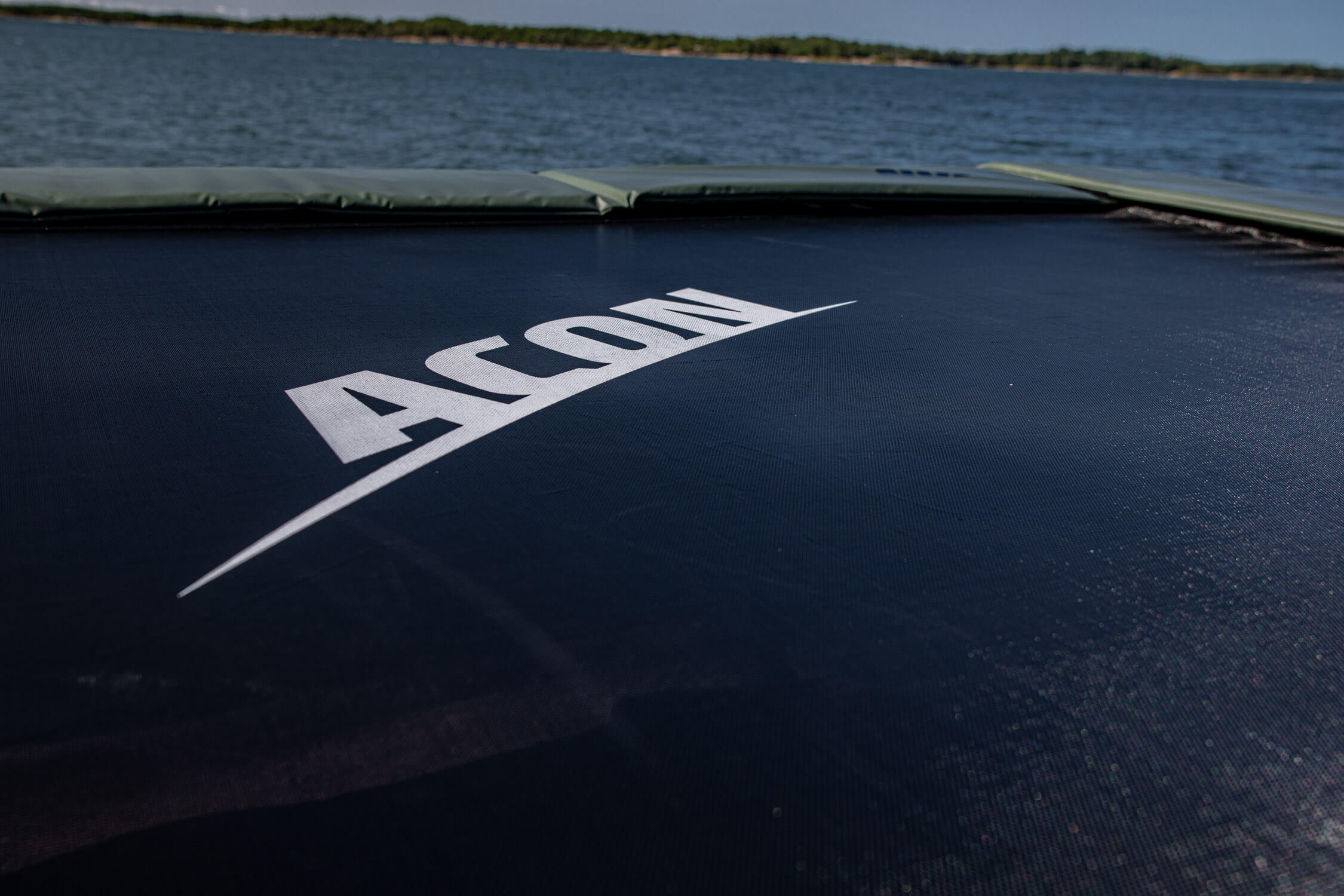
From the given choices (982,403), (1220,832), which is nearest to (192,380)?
(982,403)

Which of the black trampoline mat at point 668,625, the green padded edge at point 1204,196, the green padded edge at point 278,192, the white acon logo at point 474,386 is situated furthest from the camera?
the green padded edge at point 1204,196

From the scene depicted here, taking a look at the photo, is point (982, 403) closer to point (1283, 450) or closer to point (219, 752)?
point (1283, 450)

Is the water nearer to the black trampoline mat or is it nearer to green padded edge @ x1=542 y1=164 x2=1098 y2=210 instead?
green padded edge @ x1=542 y1=164 x2=1098 y2=210

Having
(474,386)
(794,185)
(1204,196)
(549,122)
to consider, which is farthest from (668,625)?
(549,122)

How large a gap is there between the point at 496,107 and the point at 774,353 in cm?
1689

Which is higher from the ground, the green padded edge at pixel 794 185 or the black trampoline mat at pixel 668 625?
the green padded edge at pixel 794 185

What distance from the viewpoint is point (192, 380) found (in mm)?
1819

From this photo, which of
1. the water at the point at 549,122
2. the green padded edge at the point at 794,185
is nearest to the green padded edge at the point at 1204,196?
the green padded edge at the point at 794,185

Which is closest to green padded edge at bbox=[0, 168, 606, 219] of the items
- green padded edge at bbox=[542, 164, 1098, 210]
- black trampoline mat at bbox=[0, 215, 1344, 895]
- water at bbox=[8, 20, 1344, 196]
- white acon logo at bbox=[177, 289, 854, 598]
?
green padded edge at bbox=[542, 164, 1098, 210]

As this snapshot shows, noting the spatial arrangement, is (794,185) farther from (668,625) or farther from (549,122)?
(549,122)

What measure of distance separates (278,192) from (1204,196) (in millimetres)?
4247

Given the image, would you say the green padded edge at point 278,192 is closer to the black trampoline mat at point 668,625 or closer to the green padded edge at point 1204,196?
the black trampoline mat at point 668,625

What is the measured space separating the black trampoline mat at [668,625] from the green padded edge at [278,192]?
0.85 metres

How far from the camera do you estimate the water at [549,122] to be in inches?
417
